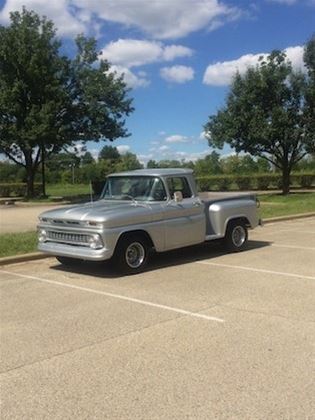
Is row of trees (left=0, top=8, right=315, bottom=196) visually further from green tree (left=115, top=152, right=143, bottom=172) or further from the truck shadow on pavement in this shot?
green tree (left=115, top=152, right=143, bottom=172)

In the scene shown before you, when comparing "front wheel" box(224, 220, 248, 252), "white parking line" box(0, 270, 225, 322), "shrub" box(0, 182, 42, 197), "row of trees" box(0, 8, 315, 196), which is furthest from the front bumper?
"shrub" box(0, 182, 42, 197)

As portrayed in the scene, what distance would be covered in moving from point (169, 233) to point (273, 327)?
4007 mm

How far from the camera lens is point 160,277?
8797 mm

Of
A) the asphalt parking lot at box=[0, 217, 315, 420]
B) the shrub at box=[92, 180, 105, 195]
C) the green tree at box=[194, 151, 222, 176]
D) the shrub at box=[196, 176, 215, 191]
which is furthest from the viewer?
the green tree at box=[194, 151, 222, 176]

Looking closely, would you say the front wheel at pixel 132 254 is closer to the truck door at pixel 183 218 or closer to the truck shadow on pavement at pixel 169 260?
the truck shadow on pavement at pixel 169 260

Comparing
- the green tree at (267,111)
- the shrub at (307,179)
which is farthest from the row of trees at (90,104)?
the shrub at (307,179)

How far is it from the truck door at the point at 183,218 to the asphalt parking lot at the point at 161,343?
0.64m

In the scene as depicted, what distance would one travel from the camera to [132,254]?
362 inches

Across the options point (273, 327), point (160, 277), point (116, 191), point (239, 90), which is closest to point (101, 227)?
point (160, 277)

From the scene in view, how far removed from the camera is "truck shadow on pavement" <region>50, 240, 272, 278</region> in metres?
9.41

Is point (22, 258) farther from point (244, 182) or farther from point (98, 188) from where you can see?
point (244, 182)

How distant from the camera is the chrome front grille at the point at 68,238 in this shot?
8.99 m

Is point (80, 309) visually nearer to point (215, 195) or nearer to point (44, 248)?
point (44, 248)

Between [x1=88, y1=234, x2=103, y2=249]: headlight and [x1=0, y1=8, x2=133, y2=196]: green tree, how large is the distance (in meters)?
20.1
